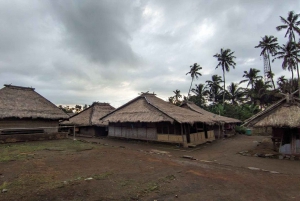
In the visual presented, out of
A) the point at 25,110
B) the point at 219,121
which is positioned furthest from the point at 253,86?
the point at 25,110

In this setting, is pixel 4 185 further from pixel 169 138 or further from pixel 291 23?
pixel 291 23

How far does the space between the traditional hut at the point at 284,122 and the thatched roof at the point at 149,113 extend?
5048 millimetres

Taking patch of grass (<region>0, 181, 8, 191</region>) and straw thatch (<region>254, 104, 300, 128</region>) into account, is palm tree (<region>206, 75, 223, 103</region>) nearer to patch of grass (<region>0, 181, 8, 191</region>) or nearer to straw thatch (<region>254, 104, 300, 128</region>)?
straw thatch (<region>254, 104, 300, 128</region>)

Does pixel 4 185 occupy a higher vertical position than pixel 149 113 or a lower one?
lower

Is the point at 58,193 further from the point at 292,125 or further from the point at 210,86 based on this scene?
the point at 210,86

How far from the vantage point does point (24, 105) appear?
18125 millimetres

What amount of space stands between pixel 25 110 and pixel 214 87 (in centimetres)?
3870

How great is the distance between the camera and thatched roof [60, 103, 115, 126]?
77.5ft

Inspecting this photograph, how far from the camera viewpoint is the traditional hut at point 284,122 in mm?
11598

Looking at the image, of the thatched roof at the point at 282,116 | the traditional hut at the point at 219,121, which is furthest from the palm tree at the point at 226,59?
the thatched roof at the point at 282,116

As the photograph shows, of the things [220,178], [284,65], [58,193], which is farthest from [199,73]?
[58,193]

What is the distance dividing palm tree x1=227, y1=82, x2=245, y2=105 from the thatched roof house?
36.0 m

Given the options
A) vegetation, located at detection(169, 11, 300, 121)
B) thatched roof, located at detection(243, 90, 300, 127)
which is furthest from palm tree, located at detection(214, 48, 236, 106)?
thatched roof, located at detection(243, 90, 300, 127)

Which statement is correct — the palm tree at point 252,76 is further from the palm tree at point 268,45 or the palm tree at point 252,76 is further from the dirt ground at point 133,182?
the dirt ground at point 133,182
